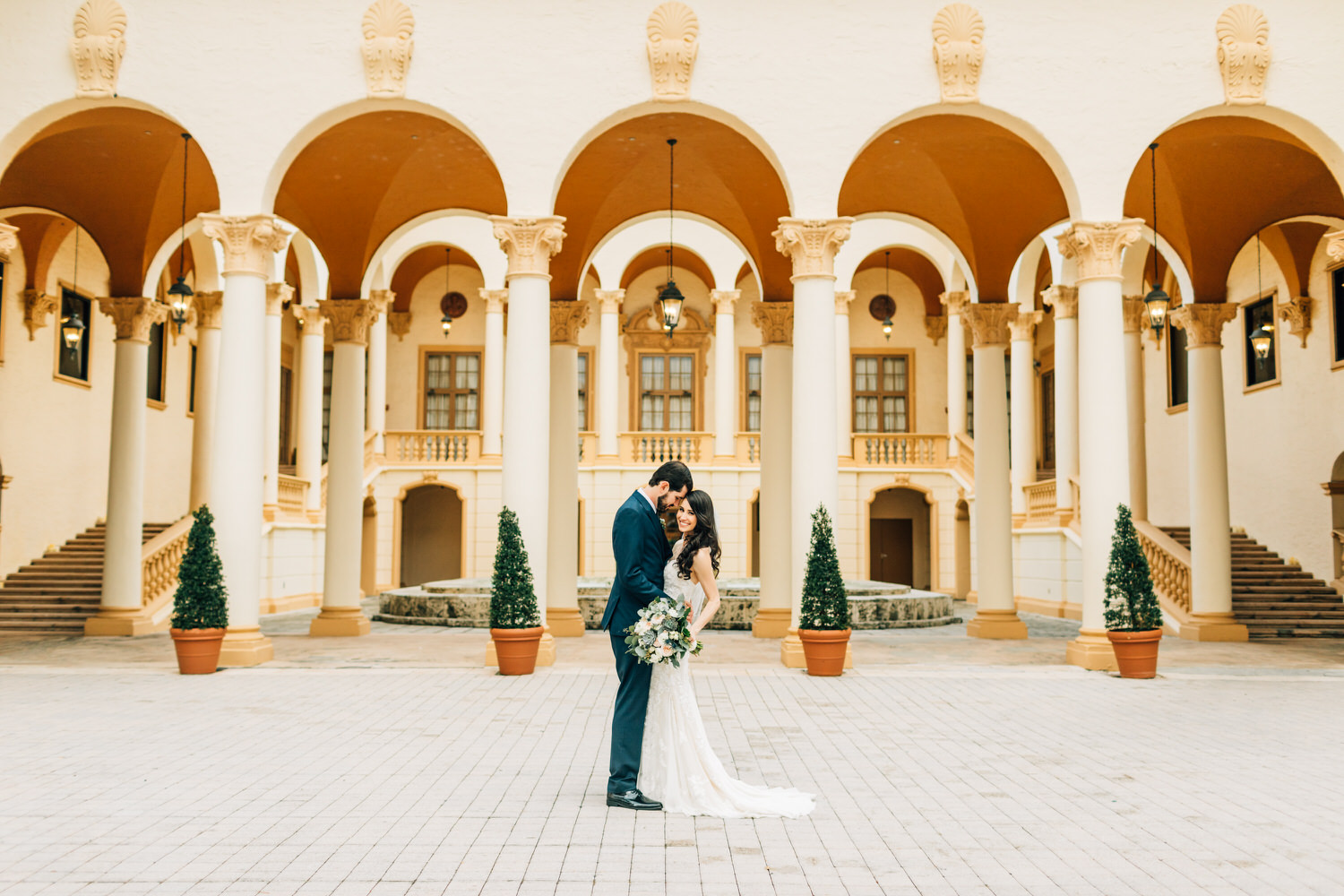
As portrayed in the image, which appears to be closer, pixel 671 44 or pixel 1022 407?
pixel 671 44

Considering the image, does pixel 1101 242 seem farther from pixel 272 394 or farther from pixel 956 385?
pixel 272 394

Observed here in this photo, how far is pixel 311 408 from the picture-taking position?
2328cm

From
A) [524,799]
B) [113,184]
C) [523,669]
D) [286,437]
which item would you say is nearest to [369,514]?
[286,437]

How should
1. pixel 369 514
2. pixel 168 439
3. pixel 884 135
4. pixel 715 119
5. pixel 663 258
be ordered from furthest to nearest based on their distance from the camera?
pixel 663 258
pixel 369 514
pixel 168 439
pixel 884 135
pixel 715 119

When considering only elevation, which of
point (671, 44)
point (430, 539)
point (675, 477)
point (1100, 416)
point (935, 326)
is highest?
point (935, 326)

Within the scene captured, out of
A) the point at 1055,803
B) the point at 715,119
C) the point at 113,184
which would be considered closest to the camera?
the point at 1055,803

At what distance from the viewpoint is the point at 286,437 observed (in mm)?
29516

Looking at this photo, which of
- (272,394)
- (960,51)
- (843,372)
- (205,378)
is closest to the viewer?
(960,51)

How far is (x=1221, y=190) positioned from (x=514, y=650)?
12.0 metres

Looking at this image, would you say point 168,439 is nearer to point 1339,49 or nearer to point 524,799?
point 524,799

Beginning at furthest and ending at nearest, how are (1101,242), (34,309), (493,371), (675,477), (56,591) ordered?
(493,371)
(34,309)
(56,591)
(1101,242)
(675,477)

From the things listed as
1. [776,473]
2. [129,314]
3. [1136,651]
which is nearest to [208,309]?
[129,314]

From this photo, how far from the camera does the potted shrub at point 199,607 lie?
11477 mm

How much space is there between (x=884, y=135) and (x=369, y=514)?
17.6m
